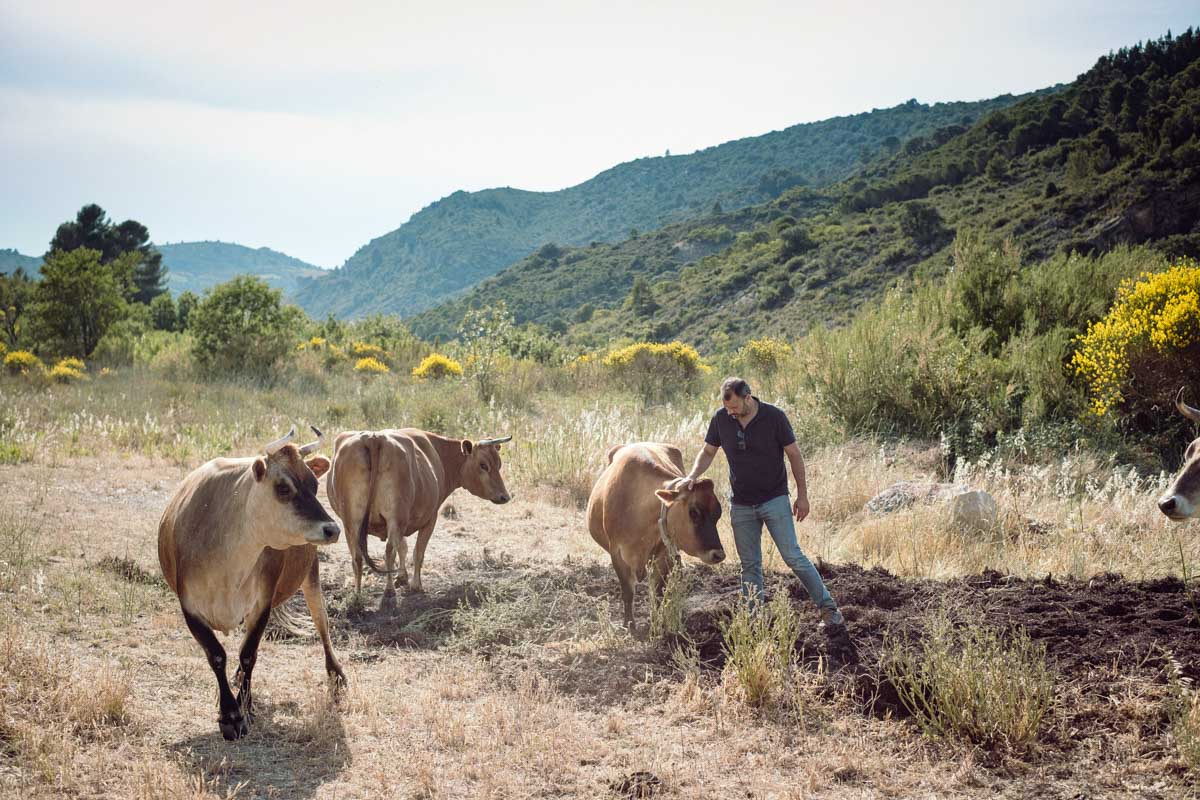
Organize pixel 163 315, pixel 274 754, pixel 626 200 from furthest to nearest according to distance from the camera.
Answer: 1. pixel 626 200
2. pixel 163 315
3. pixel 274 754

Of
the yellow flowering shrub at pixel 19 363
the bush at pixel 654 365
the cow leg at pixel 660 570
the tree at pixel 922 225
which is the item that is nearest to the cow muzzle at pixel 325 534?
the cow leg at pixel 660 570

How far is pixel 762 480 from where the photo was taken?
6.58 m

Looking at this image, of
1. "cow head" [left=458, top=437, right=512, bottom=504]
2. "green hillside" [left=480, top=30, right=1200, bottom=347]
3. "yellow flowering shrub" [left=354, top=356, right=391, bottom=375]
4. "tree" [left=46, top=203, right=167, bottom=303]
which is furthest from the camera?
"tree" [left=46, top=203, right=167, bottom=303]

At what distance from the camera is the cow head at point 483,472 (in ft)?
33.3

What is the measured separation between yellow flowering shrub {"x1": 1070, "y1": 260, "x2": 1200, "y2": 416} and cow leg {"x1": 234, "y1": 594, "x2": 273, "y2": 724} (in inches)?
481

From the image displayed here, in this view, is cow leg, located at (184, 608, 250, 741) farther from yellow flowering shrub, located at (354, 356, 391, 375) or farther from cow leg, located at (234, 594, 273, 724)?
yellow flowering shrub, located at (354, 356, 391, 375)

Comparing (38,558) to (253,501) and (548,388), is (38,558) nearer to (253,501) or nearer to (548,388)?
(253,501)

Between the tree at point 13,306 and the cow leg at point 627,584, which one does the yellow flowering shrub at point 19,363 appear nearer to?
the tree at point 13,306

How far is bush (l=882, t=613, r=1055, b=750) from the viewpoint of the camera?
4.99m

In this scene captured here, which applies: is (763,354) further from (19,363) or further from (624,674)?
(19,363)

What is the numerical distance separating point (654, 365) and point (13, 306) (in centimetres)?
2585

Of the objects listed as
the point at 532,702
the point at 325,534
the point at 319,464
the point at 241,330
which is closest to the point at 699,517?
the point at 532,702

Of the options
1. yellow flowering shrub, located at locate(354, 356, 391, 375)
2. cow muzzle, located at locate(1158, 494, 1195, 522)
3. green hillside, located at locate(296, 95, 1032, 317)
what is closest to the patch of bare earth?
cow muzzle, located at locate(1158, 494, 1195, 522)

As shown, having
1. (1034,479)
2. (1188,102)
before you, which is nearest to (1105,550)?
(1034,479)
